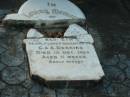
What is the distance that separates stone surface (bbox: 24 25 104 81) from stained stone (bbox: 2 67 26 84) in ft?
0.51

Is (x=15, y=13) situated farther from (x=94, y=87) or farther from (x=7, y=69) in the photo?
(x=94, y=87)

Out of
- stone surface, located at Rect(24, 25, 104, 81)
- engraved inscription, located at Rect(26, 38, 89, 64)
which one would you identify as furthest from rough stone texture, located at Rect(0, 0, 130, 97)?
engraved inscription, located at Rect(26, 38, 89, 64)

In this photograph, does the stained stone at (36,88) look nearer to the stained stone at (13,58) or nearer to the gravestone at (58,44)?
the gravestone at (58,44)

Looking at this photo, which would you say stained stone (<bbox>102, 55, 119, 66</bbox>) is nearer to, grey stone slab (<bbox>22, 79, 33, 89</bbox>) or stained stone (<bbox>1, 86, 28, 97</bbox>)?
grey stone slab (<bbox>22, 79, 33, 89</bbox>)

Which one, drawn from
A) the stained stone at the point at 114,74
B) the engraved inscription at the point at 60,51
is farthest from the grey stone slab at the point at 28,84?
the stained stone at the point at 114,74

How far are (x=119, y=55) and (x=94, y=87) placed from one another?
768 mm

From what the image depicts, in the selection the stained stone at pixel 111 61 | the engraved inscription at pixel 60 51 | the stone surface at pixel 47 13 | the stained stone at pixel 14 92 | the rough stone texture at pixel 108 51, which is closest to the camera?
the stained stone at pixel 14 92

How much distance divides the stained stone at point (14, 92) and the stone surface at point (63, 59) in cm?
23

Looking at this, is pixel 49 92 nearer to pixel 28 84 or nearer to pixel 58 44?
pixel 28 84

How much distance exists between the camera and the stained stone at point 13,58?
4.03 meters

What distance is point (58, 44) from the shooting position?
420 centimetres

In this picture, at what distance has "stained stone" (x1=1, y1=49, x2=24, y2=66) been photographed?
4031 millimetres

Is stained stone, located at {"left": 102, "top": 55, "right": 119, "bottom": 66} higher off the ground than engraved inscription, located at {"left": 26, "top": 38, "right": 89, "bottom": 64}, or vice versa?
engraved inscription, located at {"left": 26, "top": 38, "right": 89, "bottom": 64}

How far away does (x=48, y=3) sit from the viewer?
188 inches
